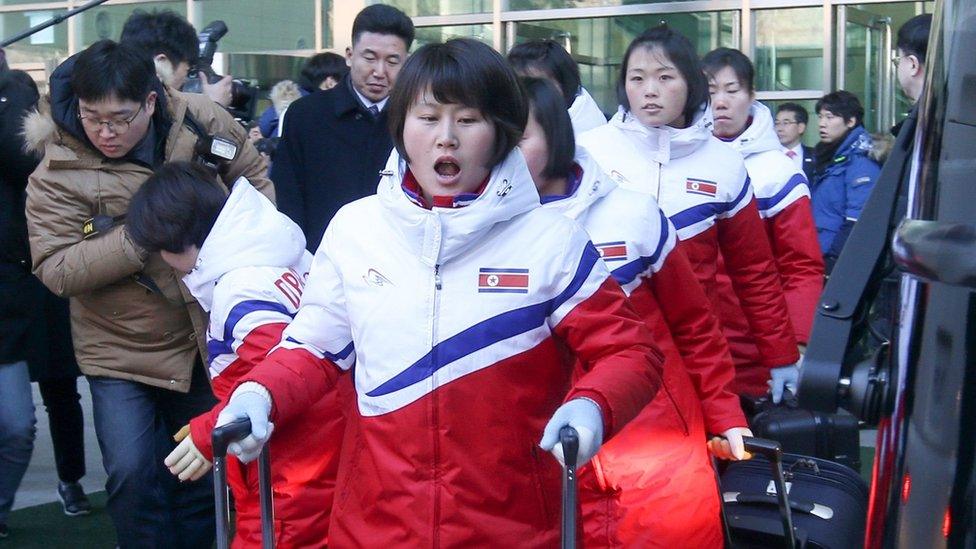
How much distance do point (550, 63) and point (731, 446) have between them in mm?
1759

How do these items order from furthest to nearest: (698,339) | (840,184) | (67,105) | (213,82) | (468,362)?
(840,184)
(213,82)
(67,105)
(698,339)
(468,362)

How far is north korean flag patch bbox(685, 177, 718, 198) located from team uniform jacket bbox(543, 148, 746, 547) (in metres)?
0.59

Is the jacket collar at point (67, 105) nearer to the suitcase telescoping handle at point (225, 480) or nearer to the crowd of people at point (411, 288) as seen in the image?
the crowd of people at point (411, 288)

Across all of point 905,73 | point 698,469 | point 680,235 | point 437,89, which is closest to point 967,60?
point 437,89

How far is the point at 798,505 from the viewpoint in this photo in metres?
4.04

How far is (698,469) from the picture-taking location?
11.7 ft

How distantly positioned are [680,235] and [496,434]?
166 cm

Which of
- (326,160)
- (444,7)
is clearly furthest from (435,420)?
(444,7)

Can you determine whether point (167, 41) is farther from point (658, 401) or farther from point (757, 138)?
point (658, 401)


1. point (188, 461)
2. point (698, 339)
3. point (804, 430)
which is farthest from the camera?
point (804, 430)

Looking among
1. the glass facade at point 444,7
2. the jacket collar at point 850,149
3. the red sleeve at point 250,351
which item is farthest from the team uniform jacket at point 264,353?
Result: the glass facade at point 444,7

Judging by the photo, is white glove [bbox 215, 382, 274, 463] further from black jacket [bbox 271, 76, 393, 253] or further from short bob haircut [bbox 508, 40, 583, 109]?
black jacket [bbox 271, 76, 393, 253]

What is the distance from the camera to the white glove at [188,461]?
290cm

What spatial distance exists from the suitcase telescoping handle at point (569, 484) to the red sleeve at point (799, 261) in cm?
272
